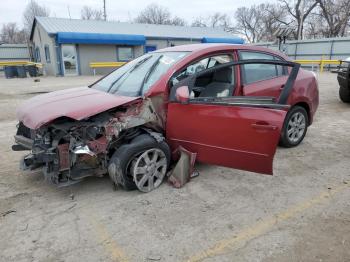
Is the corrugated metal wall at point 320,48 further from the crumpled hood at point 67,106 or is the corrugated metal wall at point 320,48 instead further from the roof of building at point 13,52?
the roof of building at point 13,52

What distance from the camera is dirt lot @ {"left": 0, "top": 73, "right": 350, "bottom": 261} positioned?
8.61ft

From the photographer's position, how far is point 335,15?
131 feet

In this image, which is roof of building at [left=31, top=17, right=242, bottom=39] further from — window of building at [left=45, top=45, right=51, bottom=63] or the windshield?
the windshield

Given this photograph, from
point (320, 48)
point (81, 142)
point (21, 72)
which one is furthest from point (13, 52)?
point (81, 142)

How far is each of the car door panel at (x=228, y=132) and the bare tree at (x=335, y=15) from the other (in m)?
42.6

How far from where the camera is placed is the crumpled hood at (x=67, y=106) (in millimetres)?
3207

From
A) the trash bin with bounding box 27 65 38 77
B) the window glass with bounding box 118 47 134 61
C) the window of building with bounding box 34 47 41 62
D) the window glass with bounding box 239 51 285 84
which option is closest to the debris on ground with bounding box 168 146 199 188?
the window glass with bounding box 239 51 285 84

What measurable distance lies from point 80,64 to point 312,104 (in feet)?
71.1

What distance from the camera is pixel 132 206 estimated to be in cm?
332

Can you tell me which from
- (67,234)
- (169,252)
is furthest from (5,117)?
(169,252)

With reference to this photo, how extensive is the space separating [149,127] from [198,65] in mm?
1201

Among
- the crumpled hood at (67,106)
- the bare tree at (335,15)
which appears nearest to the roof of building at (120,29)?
the bare tree at (335,15)

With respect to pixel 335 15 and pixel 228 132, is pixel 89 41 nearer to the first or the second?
pixel 228 132

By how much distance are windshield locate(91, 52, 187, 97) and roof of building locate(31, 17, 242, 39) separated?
20.3m
